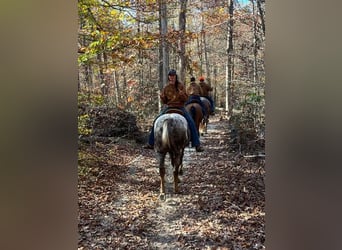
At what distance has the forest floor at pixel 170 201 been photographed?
6.53 feet

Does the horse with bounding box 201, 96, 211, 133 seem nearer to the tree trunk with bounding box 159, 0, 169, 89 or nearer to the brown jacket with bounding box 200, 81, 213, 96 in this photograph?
the brown jacket with bounding box 200, 81, 213, 96

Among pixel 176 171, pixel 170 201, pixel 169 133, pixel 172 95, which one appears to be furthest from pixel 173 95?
pixel 170 201

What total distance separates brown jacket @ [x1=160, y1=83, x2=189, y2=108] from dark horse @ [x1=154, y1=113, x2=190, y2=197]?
0.09 metres

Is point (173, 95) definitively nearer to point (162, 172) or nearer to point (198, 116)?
point (198, 116)

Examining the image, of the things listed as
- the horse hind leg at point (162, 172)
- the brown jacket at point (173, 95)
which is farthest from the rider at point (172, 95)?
the horse hind leg at point (162, 172)

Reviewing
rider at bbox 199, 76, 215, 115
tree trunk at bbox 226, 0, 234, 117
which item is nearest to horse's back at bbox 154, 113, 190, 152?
rider at bbox 199, 76, 215, 115

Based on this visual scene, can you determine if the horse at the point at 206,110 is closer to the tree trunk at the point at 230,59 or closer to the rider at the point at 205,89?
the rider at the point at 205,89

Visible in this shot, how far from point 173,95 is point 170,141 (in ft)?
1.04

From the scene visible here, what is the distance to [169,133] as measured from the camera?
7.77 feet

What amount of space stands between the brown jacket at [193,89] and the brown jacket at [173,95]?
0.03 metres

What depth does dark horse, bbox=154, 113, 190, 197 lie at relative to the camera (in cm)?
234
